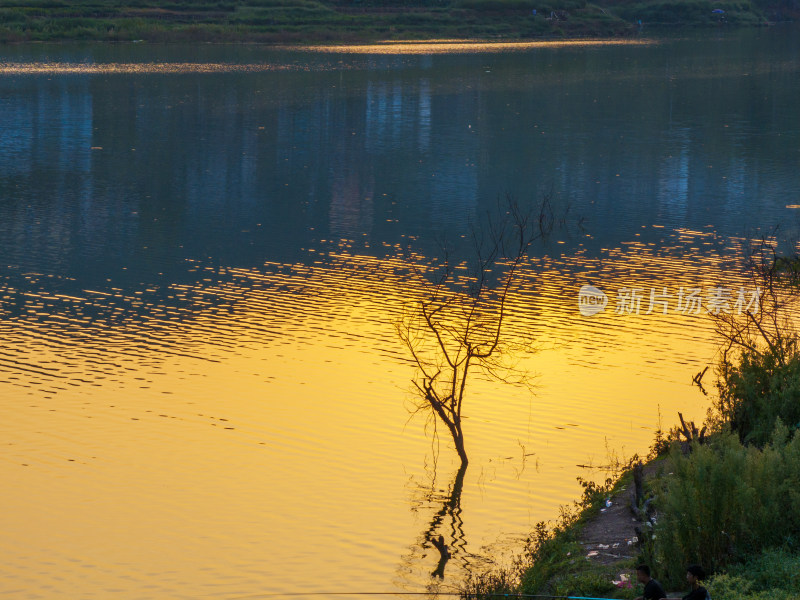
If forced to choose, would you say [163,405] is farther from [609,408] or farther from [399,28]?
[399,28]

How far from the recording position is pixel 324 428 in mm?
18953

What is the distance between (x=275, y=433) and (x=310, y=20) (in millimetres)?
100865

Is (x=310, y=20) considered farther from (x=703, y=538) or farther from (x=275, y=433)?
(x=703, y=538)

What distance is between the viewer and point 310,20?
374ft

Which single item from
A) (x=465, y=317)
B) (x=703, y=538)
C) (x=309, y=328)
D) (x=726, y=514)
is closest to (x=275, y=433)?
(x=309, y=328)

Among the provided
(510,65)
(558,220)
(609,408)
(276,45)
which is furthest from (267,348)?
(276,45)

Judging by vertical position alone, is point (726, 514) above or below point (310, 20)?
below

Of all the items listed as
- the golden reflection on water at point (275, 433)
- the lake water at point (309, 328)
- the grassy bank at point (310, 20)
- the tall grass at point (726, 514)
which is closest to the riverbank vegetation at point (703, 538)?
the tall grass at point (726, 514)

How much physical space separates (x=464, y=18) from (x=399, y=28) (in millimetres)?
10972

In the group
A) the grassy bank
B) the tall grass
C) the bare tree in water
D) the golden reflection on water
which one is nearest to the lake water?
the golden reflection on water

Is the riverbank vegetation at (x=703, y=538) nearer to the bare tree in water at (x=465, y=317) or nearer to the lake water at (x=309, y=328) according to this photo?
the lake water at (x=309, y=328)

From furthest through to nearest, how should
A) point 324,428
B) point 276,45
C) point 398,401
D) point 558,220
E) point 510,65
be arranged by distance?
point 276,45, point 510,65, point 558,220, point 398,401, point 324,428

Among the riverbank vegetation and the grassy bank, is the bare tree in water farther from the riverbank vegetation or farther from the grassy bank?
the grassy bank

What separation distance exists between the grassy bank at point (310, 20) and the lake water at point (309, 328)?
44594mm
